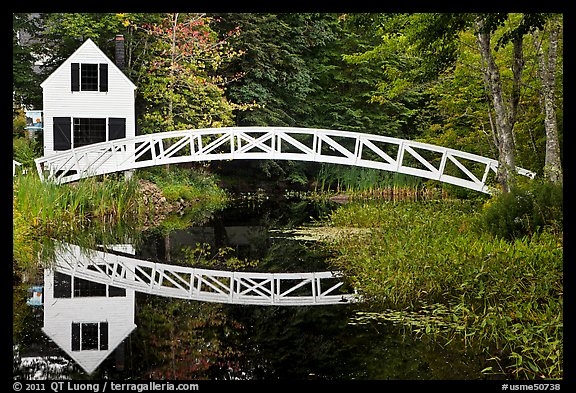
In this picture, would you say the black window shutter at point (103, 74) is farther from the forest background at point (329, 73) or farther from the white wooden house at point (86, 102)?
the forest background at point (329, 73)

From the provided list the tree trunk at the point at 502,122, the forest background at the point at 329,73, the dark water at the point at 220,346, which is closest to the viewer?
the dark water at the point at 220,346

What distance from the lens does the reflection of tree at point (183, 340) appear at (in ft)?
15.2

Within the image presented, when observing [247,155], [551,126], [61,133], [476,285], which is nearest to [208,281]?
[476,285]

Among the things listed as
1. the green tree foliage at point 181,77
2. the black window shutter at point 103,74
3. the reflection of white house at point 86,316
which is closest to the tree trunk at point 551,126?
the reflection of white house at point 86,316

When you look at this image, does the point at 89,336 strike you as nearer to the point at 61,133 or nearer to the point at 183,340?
the point at 183,340

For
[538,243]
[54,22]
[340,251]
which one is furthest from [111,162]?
[538,243]

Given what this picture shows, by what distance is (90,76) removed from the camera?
1831 centimetres

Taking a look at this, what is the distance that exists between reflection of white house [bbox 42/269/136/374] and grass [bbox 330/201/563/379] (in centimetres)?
207

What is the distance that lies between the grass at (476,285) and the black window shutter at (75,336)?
2.28 metres

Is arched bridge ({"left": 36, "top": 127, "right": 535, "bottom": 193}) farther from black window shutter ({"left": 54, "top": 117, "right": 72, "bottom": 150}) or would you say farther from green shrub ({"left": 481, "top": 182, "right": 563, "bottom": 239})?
green shrub ({"left": 481, "top": 182, "right": 563, "bottom": 239})

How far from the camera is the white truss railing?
277 inches

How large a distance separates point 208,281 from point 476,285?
9.45 ft

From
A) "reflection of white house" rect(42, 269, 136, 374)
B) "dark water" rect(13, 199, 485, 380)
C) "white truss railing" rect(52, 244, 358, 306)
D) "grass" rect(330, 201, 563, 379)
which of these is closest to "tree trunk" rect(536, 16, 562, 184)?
"grass" rect(330, 201, 563, 379)
